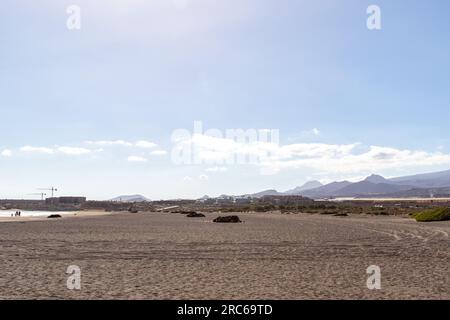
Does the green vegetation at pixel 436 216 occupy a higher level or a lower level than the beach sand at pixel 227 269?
lower

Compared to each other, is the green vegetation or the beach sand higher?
the beach sand

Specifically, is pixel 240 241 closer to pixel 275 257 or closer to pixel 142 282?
pixel 275 257

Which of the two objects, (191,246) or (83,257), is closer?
(83,257)

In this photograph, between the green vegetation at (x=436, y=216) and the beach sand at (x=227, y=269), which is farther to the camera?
the green vegetation at (x=436, y=216)

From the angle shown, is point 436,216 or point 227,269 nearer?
point 227,269

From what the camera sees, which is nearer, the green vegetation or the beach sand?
the beach sand

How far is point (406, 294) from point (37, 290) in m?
11.5

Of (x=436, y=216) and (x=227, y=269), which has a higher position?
(x=227, y=269)

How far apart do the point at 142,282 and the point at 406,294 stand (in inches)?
343
